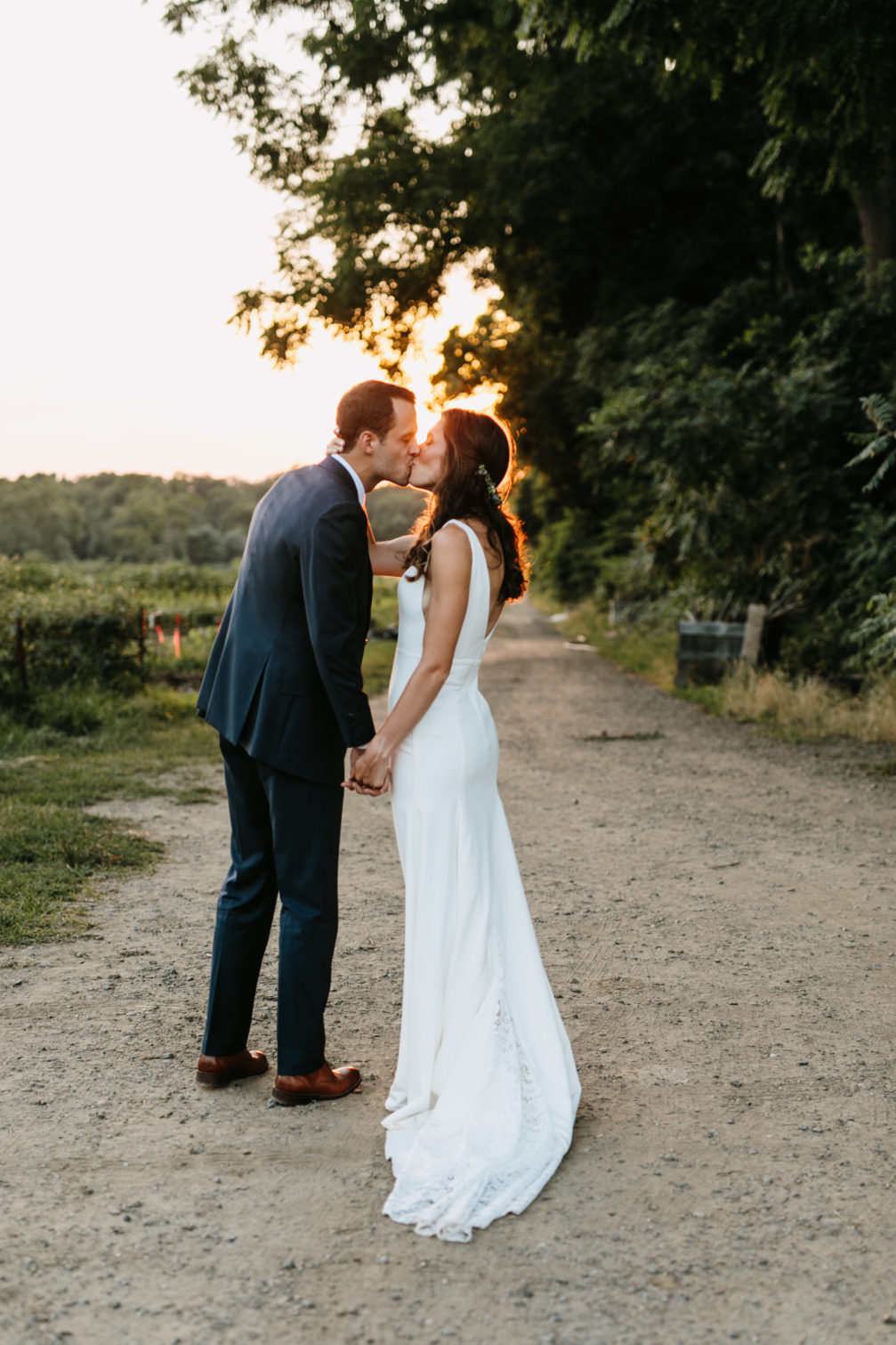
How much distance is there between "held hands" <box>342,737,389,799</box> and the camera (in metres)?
3.25

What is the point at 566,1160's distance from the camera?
3.17m

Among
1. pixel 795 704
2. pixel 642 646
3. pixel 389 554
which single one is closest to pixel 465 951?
pixel 389 554

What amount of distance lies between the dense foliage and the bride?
26.3 feet

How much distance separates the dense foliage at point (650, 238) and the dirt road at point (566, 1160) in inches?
280

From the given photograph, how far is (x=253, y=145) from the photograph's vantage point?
721 inches

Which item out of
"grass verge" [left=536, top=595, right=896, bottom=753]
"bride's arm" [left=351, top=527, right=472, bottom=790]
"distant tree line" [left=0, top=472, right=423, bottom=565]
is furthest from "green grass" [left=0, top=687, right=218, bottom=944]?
"distant tree line" [left=0, top=472, right=423, bottom=565]

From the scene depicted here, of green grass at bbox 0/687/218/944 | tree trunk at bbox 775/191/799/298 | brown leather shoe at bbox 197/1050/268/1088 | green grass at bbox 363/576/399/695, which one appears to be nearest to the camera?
brown leather shoe at bbox 197/1050/268/1088

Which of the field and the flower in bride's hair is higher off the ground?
the flower in bride's hair

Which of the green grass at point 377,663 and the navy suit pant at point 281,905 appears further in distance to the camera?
the green grass at point 377,663

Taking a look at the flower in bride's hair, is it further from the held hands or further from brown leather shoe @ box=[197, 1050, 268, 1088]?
brown leather shoe @ box=[197, 1050, 268, 1088]

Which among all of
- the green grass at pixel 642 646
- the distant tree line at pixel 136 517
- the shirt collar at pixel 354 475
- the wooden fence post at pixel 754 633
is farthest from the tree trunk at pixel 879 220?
the distant tree line at pixel 136 517

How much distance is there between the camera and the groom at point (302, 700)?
10.6ft

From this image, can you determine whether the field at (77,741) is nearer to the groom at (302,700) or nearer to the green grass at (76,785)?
the green grass at (76,785)

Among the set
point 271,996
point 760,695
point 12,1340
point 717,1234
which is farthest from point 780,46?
point 12,1340
